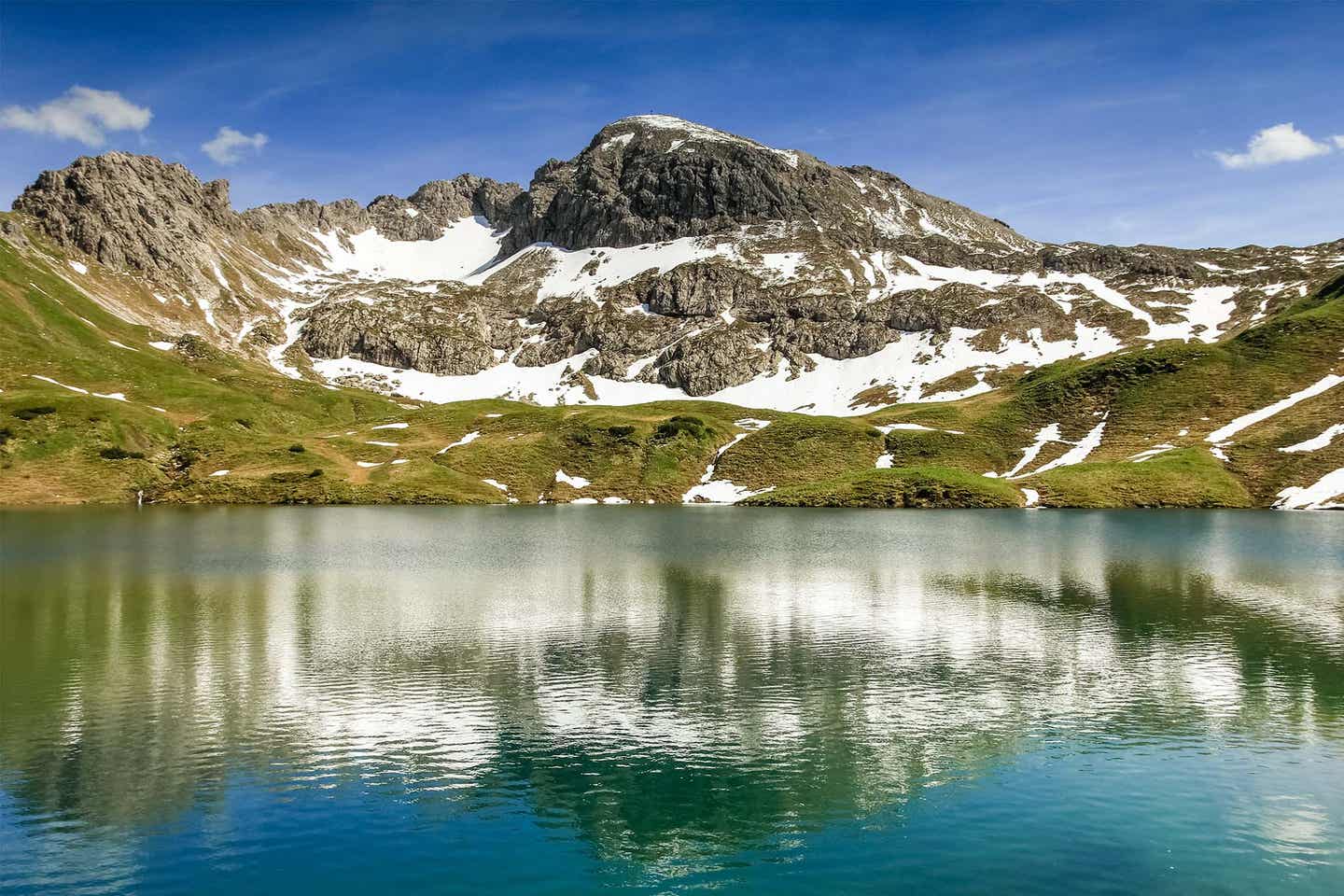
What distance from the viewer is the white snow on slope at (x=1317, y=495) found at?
12900 cm

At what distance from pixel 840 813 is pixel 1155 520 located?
4261 inches

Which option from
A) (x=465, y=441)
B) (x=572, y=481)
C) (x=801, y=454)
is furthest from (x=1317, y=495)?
(x=465, y=441)

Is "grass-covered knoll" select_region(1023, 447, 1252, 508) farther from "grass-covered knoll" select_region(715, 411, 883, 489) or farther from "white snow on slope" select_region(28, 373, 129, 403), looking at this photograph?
"white snow on slope" select_region(28, 373, 129, 403)

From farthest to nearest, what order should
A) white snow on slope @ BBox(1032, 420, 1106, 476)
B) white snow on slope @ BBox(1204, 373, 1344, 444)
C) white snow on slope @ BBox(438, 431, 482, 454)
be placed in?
white snow on slope @ BBox(438, 431, 482, 454), white snow on slope @ BBox(1032, 420, 1106, 476), white snow on slope @ BBox(1204, 373, 1344, 444)

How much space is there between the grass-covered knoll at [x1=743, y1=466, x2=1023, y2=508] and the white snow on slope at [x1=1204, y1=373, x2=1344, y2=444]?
42501 millimetres

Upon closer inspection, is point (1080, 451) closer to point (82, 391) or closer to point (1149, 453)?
point (1149, 453)

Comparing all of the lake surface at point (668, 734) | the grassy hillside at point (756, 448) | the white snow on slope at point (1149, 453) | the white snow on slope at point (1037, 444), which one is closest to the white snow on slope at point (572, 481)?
the grassy hillside at point (756, 448)

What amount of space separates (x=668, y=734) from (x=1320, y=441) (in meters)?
155

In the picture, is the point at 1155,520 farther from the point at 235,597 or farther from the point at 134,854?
the point at 134,854

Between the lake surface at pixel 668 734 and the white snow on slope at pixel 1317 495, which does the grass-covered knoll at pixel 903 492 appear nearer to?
the white snow on slope at pixel 1317 495

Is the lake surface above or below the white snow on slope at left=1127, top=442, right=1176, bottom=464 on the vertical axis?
below

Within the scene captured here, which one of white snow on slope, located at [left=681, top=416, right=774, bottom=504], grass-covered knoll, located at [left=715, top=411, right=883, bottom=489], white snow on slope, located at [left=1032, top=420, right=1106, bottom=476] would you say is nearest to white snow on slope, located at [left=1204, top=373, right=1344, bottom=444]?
white snow on slope, located at [left=1032, top=420, right=1106, bottom=476]

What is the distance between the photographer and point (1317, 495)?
13125cm

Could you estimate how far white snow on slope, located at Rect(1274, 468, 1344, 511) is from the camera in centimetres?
12900
